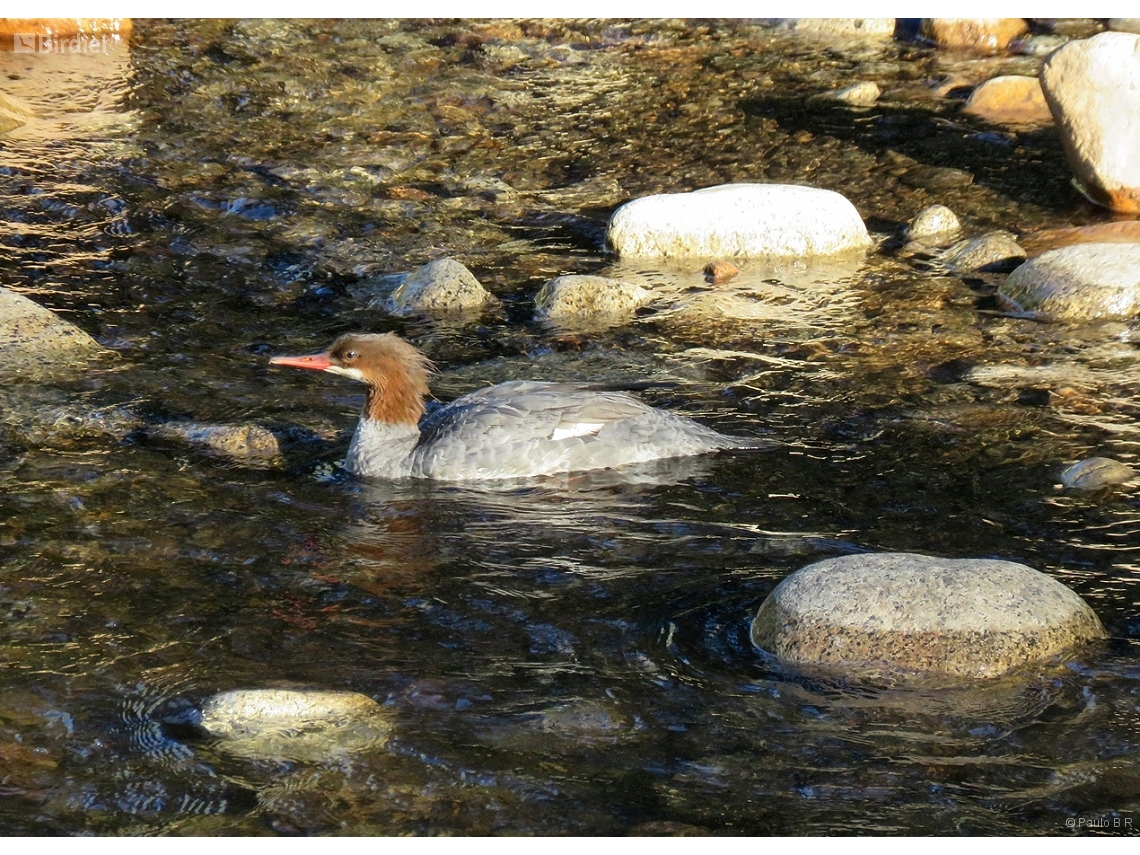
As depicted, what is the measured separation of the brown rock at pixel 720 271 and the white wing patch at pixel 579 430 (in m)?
3.24

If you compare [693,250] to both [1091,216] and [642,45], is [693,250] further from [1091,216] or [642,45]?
[642,45]

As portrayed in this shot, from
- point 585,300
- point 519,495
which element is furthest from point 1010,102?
point 519,495

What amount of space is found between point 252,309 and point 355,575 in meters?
4.10

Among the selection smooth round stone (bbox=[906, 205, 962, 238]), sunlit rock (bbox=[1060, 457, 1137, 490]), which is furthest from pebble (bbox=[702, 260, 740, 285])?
sunlit rock (bbox=[1060, 457, 1137, 490])

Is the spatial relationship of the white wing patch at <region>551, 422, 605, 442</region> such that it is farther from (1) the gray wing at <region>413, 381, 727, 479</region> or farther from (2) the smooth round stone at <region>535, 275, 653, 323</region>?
(2) the smooth round stone at <region>535, 275, 653, 323</region>

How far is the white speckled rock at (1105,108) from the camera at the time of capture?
11992 millimetres

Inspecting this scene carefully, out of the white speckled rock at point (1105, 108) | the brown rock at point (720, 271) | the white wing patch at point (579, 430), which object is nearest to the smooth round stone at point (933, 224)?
the white speckled rock at point (1105, 108)

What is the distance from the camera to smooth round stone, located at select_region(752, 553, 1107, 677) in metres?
5.75

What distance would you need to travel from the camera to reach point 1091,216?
12133 millimetres

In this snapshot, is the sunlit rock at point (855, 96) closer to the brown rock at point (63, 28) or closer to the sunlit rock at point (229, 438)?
the brown rock at point (63, 28)

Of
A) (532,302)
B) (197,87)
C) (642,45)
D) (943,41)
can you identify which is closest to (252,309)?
(532,302)

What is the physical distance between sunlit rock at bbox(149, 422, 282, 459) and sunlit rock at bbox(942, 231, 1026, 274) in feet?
18.9

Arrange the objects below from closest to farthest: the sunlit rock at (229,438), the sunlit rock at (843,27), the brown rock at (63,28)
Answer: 1. the sunlit rock at (229,438)
2. the brown rock at (63,28)
3. the sunlit rock at (843,27)

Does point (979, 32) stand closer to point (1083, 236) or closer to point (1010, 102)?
point (1010, 102)
